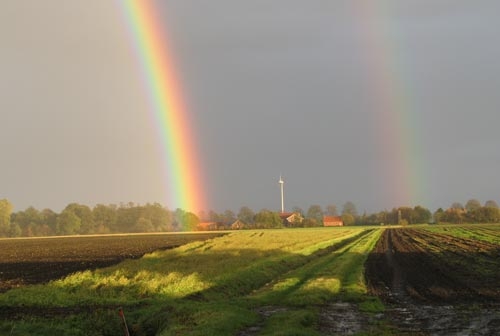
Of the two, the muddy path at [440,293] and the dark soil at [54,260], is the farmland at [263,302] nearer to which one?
the muddy path at [440,293]

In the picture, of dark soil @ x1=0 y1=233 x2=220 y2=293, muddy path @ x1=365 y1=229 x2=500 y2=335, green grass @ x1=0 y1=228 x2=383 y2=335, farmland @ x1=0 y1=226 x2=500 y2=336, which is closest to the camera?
muddy path @ x1=365 y1=229 x2=500 y2=335

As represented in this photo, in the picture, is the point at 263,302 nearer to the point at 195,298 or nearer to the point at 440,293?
the point at 195,298

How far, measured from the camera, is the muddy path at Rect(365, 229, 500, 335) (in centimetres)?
1716

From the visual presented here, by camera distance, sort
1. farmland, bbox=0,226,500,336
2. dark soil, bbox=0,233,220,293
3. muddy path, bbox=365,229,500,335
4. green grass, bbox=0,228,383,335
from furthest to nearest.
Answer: dark soil, bbox=0,233,220,293, green grass, bbox=0,228,383,335, farmland, bbox=0,226,500,336, muddy path, bbox=365,229,500,335

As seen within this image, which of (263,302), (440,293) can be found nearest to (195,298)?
(263,302)

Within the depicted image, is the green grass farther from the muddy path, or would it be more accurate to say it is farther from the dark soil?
the dark soil

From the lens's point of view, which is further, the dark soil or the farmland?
the dark soil

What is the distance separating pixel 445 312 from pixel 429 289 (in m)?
6.68

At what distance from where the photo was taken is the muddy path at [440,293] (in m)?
17.2

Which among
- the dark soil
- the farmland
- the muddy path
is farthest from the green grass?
the dark soil

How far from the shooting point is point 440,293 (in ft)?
80.5

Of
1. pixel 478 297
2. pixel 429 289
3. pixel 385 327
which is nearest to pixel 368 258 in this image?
pixel 429 289

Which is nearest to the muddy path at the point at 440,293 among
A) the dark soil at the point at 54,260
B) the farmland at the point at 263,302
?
the farmland at the point at 263,302

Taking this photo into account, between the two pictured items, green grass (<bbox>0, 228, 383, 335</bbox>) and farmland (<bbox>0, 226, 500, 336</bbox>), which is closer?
farmland (<bbox>0, 226, 500, 336</bbox>)
